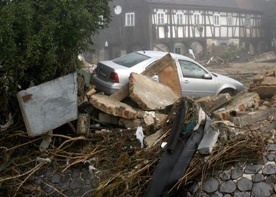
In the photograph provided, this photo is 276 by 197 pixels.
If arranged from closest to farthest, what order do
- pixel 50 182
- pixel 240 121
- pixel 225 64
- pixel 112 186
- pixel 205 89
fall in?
pixel 112 186 → pixel 50 182 → pixel 240 121 → pixel 205 89 → pixel 225 64

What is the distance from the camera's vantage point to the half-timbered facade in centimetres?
2791

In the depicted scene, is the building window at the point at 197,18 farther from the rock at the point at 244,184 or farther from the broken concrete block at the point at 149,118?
the rock at the point at 244,184

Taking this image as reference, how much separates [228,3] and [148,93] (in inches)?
1163

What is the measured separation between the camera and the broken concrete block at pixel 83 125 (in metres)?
6.01

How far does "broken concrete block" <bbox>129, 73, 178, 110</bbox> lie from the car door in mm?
985

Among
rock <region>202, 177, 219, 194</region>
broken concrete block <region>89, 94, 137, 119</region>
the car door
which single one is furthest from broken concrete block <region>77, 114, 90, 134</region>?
the car door

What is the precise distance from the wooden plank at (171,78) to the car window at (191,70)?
14.9 inches

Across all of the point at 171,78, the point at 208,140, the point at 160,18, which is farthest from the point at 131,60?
the point at 160,18

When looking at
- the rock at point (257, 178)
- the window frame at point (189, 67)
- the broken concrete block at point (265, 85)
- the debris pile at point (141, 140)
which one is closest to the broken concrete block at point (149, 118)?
the debris pile at point (141, 140)

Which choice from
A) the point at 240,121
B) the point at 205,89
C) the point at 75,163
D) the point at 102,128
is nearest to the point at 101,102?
the point at 102,128

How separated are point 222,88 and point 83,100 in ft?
14.2

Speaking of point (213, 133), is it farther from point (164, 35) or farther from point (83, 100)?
point (164, 35)

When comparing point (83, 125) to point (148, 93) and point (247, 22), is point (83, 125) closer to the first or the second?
point (148, 93)

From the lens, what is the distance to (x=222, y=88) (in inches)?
363
